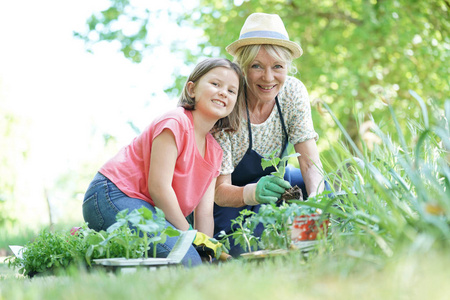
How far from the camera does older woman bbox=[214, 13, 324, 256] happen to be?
2586mm

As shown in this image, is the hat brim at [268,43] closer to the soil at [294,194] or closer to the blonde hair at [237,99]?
the blonde hair at [237,99]

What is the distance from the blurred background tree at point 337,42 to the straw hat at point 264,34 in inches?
155

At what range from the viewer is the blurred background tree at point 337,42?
6594 millimetres

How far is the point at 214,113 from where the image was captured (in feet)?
8.00

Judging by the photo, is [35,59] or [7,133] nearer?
[7,133]

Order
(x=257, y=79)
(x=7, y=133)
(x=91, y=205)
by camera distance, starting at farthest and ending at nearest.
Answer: (x=7, y=133) → (x=257, y=79) → (x=91, y=205)

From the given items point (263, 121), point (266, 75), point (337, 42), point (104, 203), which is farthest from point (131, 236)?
point (337, 42)

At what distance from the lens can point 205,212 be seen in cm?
262

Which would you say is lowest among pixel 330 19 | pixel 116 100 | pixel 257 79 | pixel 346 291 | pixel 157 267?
pixel 157 267

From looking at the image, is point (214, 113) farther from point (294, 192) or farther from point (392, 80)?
point (392, 80)

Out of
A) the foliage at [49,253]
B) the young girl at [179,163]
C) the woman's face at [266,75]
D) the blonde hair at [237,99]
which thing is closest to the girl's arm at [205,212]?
the young girl at [179,163]

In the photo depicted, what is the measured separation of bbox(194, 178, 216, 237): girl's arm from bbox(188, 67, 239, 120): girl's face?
0.41m

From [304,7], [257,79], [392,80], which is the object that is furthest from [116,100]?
[257,79]

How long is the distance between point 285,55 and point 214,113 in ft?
1.83
